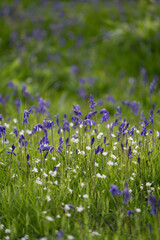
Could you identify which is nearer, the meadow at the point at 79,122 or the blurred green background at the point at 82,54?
the meadow at the point at 79,122

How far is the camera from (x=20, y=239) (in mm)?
2123

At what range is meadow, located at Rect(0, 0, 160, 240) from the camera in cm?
220

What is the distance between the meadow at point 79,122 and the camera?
2203mm

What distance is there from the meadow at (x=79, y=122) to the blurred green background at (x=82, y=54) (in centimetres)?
3

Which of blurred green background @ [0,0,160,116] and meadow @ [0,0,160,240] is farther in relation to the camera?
blurred green background @ [0,0,160,116]

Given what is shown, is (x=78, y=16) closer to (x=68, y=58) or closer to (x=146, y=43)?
(x=68, y=58)

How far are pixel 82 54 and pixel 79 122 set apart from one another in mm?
5919

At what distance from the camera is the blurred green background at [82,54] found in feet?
20.7

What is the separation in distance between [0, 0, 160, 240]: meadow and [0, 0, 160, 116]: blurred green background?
0.03m

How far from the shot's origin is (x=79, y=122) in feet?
9.38

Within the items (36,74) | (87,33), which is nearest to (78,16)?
(87,33)

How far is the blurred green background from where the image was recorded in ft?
20.7

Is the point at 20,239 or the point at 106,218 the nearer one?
the point at 20,239

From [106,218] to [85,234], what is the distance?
1.13 ft
